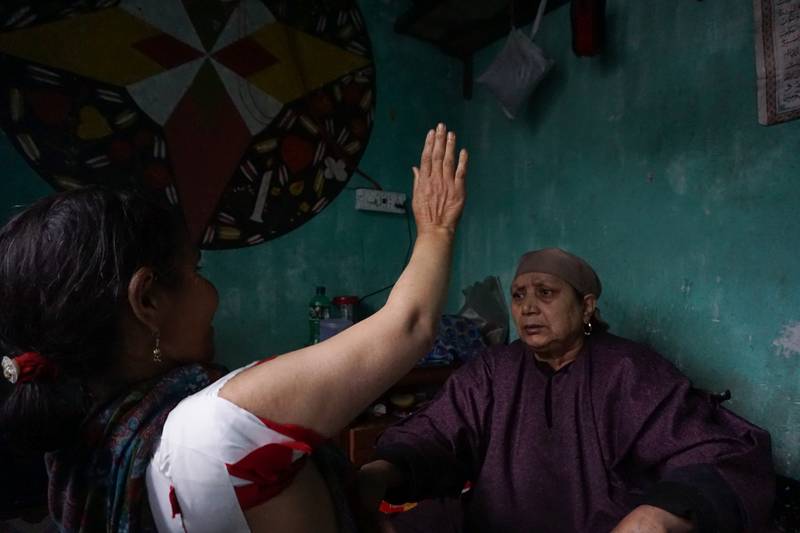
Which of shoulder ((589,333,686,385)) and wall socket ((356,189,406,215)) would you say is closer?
shoulder ((589,333,686,385))

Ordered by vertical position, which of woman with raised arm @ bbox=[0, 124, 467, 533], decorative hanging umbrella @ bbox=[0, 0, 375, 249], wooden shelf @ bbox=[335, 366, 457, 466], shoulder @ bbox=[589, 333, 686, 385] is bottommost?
wooden shelf @ bbox=[335, 366, 457, 466]

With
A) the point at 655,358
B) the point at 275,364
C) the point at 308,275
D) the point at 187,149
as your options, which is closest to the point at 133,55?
the point at 187,149

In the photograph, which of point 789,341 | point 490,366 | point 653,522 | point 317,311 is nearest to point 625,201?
point 789,341

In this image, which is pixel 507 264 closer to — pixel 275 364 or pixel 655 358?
pixel 655 358

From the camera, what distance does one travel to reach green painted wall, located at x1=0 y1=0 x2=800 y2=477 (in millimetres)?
1474

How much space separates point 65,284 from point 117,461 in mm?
227

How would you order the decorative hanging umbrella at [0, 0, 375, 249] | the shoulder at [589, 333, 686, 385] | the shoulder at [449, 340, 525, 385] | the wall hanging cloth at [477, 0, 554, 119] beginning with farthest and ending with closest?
the wall hanging cloth at [477, 0, 554, 119]
the decorative hanging umbrella at [0, 0, 375, 249]
the shoulder at [449, 340, 525, 385]
the shoulder at [589, 333, 686, 385]

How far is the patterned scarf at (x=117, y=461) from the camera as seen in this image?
55 centimetres

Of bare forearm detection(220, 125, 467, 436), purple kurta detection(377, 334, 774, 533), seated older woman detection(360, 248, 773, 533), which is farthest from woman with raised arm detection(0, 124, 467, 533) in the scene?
purple kurta detection(377, 334, 774, 533)

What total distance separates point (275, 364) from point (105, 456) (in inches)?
11.2

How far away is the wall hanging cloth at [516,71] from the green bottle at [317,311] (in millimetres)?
1243

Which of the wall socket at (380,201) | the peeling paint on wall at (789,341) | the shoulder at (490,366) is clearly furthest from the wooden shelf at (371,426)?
the peeling paint on wall at (789,341)

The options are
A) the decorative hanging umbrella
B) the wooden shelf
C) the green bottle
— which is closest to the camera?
the decorative hanging umbrella

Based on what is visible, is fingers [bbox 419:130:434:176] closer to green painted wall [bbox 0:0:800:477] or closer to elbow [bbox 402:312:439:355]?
elbow [bbox 402:312:439:355]
